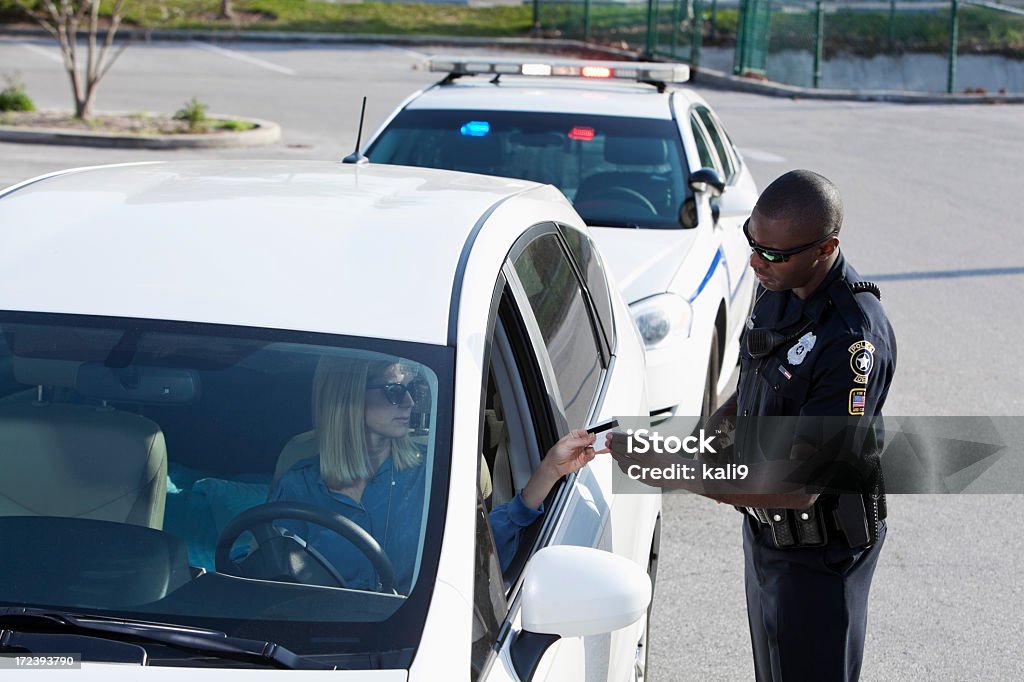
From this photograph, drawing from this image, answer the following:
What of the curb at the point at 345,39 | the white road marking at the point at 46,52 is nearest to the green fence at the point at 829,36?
the curb at the point at 345,39

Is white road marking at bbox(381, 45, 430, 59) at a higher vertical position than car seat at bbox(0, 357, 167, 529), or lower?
higher

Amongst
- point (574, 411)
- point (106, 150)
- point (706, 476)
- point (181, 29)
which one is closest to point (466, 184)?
point (574, 411)

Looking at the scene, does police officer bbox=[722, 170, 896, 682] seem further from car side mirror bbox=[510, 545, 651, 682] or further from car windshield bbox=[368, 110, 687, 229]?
car windshield bbox=[368, 110, 687, 229]

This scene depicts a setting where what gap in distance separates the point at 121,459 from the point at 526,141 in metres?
4.46

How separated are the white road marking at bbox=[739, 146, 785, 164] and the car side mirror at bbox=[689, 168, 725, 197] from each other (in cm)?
889

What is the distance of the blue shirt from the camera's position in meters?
2.28

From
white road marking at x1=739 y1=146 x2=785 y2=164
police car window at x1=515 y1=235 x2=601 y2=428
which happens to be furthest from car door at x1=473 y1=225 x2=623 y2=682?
white road marking at x1=739 y1=146 x2=785 y2=164

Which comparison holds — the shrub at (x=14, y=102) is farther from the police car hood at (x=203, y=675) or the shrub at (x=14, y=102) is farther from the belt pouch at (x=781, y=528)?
the police car hood at (x=203, y=675)

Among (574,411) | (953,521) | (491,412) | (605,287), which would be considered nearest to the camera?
(491,412)

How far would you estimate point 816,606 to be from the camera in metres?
2.85

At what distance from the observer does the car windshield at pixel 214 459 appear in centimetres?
230

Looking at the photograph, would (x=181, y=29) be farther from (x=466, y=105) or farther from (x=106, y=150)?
(x=466, y=105)

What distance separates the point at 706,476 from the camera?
109 inches

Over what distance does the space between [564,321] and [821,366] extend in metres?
0.88
